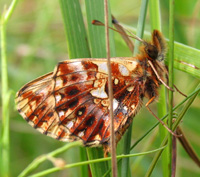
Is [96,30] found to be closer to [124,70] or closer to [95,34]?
[95,34]

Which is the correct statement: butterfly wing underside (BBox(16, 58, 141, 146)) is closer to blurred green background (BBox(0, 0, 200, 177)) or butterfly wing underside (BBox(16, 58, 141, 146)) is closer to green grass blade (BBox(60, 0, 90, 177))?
green grass blade (BBox(60, 0, 90, 177))

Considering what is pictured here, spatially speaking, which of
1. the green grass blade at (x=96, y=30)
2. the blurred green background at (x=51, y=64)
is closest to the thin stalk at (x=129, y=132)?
the green grass blade at (x=96, y=30)

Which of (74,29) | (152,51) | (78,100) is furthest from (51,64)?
(74,29)

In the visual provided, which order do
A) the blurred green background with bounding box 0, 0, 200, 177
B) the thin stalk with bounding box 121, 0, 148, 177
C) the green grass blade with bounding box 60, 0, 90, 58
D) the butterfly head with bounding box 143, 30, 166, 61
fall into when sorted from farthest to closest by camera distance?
the blurred green background with bounding box 0, 0, 200, 177
the butterfly head with bounding box 143, 30, 166, 61
the green grass blade with bounding box 60, 0, 90, 58
the thin stalk with bounding box 121, 0, 148, 177

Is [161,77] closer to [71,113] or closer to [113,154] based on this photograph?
[71,113]

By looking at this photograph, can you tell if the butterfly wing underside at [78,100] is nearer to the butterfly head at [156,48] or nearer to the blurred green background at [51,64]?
the butterfly head at [156,48]

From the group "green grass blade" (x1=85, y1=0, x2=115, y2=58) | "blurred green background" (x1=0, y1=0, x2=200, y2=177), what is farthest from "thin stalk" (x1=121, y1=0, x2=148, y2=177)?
"blurred green background" (x1=0, y1=0, x2=200, y2=177)

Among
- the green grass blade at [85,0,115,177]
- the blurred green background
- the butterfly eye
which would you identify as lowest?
the blurred green background
